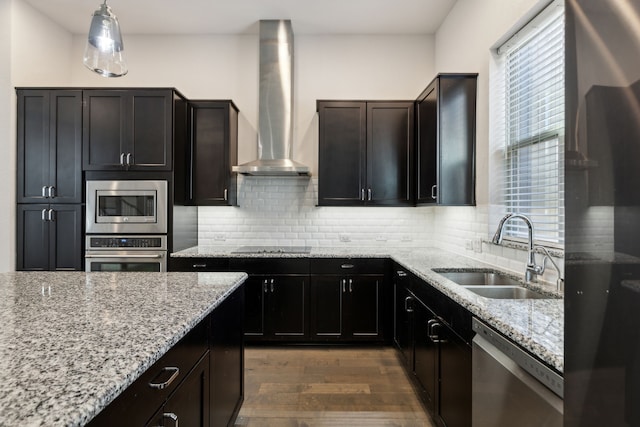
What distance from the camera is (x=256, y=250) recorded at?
3.62 m

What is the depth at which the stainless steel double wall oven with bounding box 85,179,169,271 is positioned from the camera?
3.27 metres

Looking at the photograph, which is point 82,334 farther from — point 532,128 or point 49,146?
point 49,146

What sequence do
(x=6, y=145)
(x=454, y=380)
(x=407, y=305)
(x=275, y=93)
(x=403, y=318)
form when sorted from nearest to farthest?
(x=454, y=380) < (x=407, y=305) < (x=403, y=318) < (x=6, y=145) < (x=275, y=93)

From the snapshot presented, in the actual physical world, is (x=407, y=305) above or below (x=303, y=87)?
below

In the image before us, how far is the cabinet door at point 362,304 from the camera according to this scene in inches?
133

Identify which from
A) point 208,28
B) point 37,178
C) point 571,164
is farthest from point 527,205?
point 37,178

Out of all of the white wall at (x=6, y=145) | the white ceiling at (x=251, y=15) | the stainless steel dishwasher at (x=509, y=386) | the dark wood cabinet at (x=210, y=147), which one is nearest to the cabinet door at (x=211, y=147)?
the dark wood cabinet at (x=210, y=147)

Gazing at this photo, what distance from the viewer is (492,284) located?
7.95 ft

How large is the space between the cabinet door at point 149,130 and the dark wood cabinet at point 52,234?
2.53ft

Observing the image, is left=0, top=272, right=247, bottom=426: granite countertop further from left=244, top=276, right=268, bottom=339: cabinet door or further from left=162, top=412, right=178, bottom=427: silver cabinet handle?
left=244, top=276, right=268, bottom=339: cabinet door

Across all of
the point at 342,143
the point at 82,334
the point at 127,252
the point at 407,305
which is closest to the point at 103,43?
the point at 82,334

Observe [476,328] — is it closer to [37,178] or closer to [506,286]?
[506,286]

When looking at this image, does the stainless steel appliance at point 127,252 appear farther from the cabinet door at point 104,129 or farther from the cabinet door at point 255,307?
the cabinet door at point 255,307

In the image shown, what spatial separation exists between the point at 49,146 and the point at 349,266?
3105 millimetres
